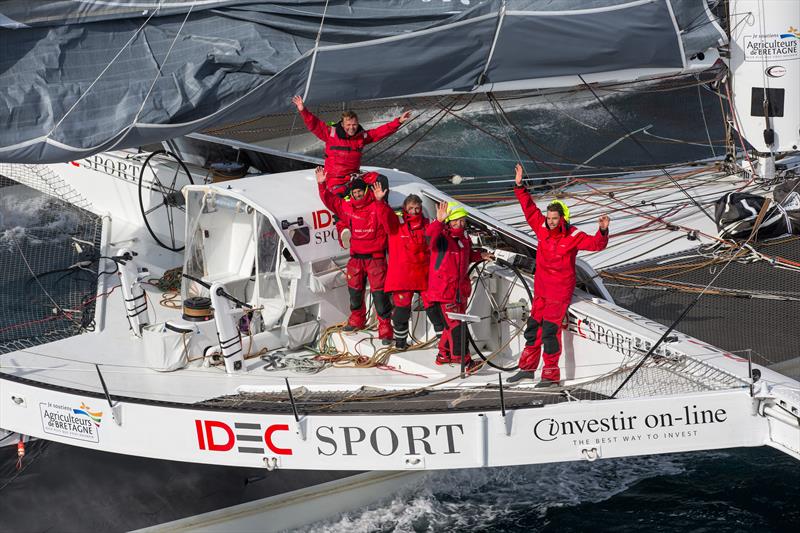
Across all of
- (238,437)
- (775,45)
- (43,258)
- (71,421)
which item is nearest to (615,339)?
(238,437)

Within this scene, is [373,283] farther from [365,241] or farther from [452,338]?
[452,338]

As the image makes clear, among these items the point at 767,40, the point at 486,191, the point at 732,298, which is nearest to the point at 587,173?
the point at 486,191

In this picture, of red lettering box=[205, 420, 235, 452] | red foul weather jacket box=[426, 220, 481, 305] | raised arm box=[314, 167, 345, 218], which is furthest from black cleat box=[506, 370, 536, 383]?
red lettering box=[205, 420, 235, 452]

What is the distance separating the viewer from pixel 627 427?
730 centimetres

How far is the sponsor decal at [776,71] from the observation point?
1141cm

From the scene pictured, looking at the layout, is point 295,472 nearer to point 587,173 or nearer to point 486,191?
point 486,191

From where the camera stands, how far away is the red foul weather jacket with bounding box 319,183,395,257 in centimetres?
875

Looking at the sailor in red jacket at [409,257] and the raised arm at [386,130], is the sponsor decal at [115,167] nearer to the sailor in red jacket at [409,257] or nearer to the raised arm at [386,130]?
the raised arm at [386,130]

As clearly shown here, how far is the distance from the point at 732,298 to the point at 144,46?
17.3 ft

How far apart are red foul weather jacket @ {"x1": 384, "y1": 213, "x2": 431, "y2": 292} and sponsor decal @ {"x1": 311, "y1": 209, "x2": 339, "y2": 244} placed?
720 mm

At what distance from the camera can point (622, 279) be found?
33.4ft

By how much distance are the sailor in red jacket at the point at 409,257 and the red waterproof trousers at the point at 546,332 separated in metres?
0.79

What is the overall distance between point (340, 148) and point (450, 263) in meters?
1.78

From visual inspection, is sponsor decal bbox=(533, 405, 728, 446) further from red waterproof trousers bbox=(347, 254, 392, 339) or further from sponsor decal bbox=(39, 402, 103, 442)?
sponsor decal bbox=(39, 402, 103, 442)
